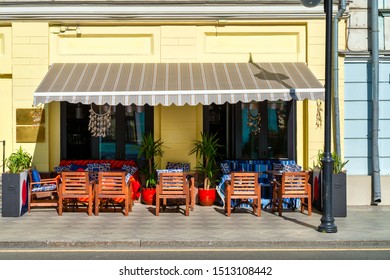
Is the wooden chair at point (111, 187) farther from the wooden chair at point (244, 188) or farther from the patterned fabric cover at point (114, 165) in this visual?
the wooden chair at point (244, 188)

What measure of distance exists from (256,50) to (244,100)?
112 inches

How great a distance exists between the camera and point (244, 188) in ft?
46.5

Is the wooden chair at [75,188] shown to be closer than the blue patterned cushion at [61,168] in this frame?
Yes

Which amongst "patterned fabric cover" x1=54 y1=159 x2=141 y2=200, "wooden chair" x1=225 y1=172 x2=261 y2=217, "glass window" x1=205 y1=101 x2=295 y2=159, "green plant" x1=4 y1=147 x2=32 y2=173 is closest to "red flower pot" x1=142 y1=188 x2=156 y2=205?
"patterned fabric cover" x1=54 y1=159 x2=141 y2=200

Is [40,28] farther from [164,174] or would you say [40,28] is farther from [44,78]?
[164,174]

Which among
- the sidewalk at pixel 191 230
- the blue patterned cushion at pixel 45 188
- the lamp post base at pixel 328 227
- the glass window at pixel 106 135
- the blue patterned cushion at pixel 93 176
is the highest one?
the glass window at pixel 106 135

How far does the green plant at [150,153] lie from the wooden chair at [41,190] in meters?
2.20

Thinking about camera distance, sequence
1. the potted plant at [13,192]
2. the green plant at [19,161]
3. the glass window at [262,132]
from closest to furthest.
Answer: the potted plant at [13,192], the green plant at [19,161], the glass window at [262,132]

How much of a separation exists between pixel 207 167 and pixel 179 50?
9.96 ft

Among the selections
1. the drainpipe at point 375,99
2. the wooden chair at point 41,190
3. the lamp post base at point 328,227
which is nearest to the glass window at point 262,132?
the drainpipe at point 375,99

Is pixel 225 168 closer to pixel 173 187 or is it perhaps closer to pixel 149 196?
pixel 149 196

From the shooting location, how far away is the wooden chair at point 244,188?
14.1 meters

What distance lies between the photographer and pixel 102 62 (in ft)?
53.9

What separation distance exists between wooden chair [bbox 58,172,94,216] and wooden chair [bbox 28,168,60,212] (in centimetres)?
58
